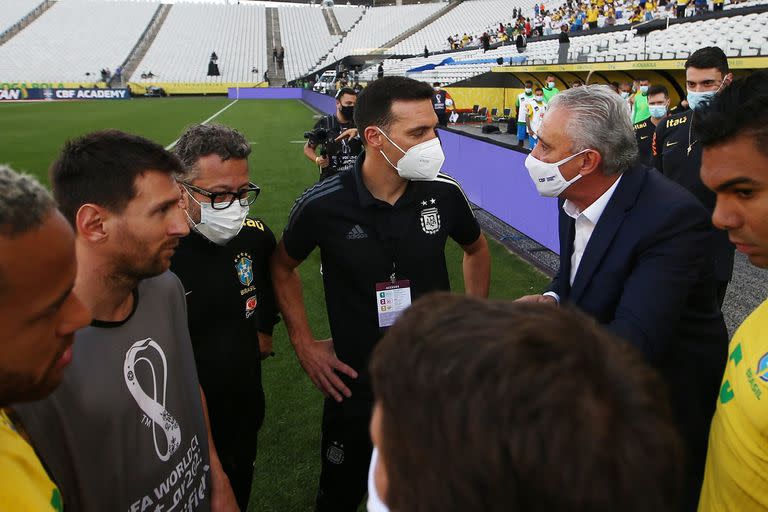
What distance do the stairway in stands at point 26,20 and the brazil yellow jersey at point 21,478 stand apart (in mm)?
70894

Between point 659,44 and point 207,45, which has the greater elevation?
point 207,45

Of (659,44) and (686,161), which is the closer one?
(686,161)

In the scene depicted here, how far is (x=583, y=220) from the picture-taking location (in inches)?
88.7

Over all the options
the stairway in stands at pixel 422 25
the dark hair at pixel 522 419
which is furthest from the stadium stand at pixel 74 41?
the dark hair at pixel 522 419

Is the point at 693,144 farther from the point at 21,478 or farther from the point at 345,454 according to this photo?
the point at 21,478

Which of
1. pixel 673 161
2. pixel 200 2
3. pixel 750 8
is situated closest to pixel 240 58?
pixel 200 2

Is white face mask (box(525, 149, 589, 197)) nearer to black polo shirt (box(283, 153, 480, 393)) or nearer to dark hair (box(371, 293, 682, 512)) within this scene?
black polo shirt (box(283, 153, 480, 393))

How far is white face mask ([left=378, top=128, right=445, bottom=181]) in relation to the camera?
8.81ft

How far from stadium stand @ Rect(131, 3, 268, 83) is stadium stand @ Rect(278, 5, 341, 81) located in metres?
2.68

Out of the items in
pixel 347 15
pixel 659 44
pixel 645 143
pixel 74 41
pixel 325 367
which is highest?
pixel 347 15

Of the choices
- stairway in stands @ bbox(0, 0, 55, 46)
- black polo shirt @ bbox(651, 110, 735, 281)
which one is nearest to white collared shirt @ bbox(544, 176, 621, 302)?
black polo shirt @ bbox(651, 110, 735, 281)

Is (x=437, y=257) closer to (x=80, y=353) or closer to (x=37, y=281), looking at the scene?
(x=80, y=353)

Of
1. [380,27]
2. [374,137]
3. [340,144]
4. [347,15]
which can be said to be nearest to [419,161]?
[374,137]

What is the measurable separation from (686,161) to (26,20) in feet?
248
